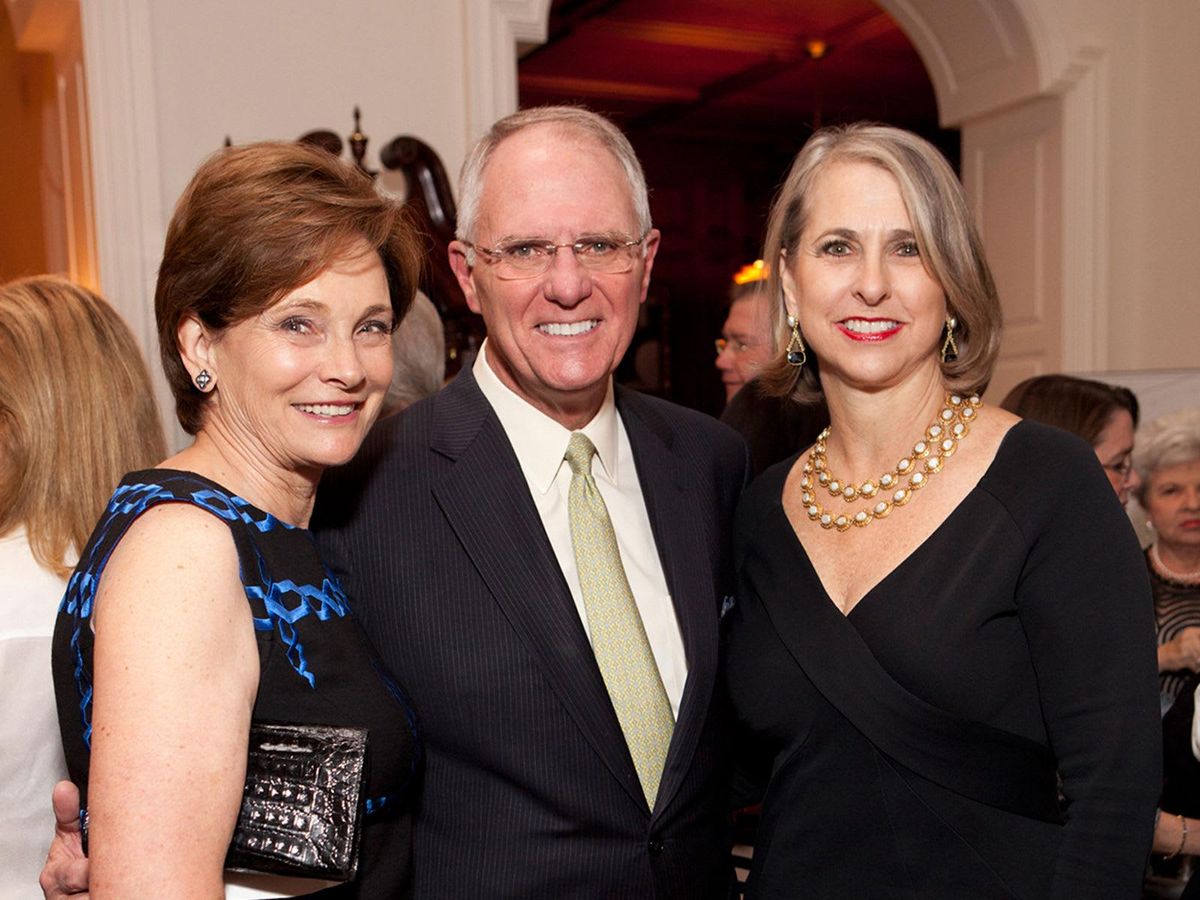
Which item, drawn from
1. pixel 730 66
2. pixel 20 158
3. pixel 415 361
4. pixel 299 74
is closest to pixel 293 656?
pixel 415 361

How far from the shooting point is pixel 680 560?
2.08 metres

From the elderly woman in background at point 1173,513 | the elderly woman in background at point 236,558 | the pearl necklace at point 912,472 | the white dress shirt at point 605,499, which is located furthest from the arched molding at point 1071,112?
the elderly woman in background at point 236,558

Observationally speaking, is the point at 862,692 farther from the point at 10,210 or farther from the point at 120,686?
the point at 10,210

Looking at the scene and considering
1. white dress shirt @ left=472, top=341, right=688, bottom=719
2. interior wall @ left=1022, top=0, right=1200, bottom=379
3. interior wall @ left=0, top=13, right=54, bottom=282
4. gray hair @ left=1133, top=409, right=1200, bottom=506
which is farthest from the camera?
interior wall @ left=0, top=13, right=54, bottom=282

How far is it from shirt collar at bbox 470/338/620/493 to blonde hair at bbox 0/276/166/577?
2.07 ft

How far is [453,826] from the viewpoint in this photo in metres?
1.83

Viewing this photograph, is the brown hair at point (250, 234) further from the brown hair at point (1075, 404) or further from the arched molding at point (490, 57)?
the arched molding at point (490, 57)

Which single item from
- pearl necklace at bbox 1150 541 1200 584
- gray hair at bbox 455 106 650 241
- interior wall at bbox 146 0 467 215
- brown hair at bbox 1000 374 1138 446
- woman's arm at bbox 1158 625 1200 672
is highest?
interior wall at bbox 146 0 467 215

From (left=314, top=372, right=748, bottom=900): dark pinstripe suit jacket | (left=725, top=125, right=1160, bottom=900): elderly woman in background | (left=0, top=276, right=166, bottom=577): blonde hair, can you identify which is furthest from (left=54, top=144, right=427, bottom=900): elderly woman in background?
(left=725, top=125, right=1160, bottom=900): elderly woman in background

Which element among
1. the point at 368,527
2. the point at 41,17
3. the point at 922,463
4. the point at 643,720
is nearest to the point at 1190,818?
the point at 922,463

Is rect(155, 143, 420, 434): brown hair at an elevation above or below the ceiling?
below

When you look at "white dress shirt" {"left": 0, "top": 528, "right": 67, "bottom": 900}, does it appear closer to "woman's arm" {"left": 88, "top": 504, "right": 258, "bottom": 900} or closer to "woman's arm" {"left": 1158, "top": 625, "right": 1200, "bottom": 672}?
"woman's arm" {"left": 88, "top": 504, "right": 258, "bottom": 900}

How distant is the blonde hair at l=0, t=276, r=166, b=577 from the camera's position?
6.87 feet

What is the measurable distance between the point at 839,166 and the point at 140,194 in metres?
3.05
